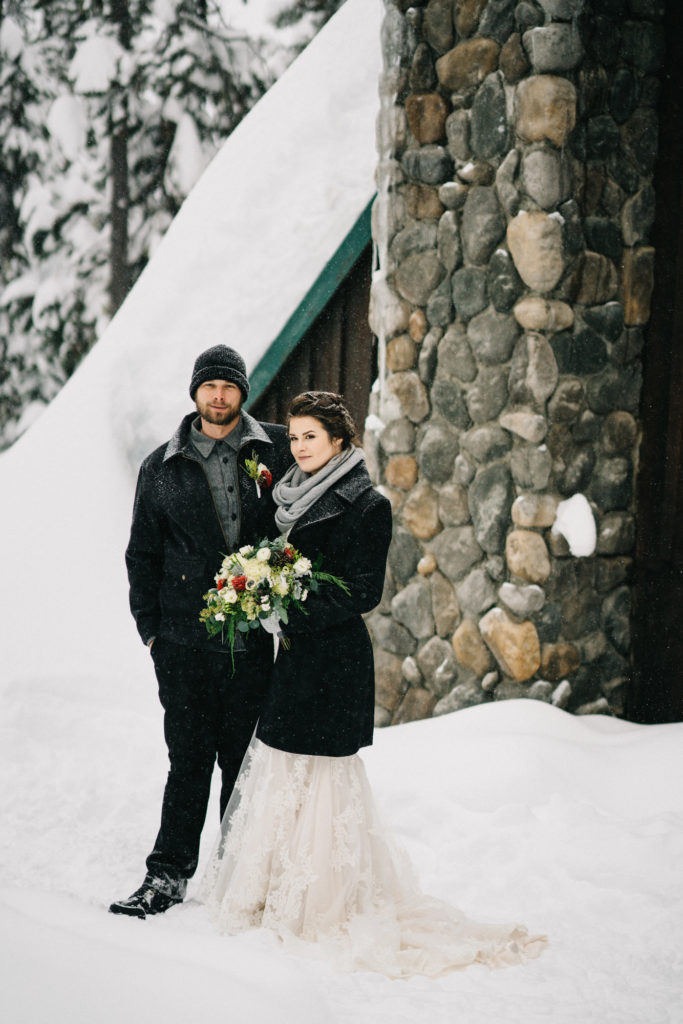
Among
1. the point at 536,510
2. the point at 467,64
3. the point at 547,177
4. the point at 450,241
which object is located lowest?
the point at 536,510

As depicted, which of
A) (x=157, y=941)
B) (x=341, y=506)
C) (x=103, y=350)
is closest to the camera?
(x=157, y=941)

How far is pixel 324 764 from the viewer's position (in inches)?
122

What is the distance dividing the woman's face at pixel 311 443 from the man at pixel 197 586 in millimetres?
262

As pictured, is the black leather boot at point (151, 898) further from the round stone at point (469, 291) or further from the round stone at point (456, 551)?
the round stone at point (469, 291)

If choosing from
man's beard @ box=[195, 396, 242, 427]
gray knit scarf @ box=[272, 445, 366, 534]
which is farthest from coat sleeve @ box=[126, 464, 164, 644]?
gray knit scarf @ box=[272, 445, 366, 534]

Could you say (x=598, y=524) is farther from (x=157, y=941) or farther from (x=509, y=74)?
(x=157, y=941)

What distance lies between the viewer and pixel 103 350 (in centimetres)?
797

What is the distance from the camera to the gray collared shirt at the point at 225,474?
332 centimetres

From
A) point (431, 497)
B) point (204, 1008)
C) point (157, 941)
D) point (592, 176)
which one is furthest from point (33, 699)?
point (592, 176)

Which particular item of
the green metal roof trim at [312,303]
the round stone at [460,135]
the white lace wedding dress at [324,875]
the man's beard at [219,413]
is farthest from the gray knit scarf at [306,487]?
the green metal roof trim at [312,303]

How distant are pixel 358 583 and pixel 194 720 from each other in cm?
78

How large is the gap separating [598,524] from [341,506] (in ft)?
6.19

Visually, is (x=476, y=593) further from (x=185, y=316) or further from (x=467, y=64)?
(x=185, y=316)

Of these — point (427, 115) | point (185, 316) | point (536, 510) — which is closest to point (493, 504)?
point (536, 510)
